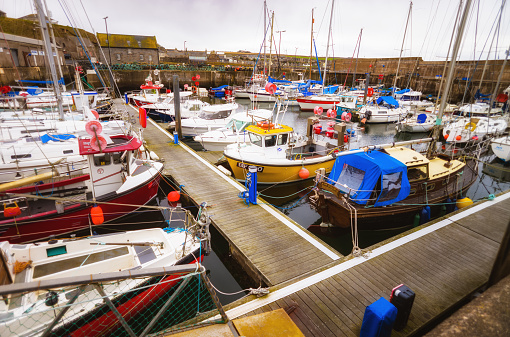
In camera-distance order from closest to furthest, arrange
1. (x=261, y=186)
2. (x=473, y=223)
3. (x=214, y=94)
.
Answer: (x=473, y=223), (x=261, y=186), (x=214, y=94)

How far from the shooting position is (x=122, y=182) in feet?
31.3

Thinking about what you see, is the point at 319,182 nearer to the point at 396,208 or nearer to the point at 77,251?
the point at 396,208

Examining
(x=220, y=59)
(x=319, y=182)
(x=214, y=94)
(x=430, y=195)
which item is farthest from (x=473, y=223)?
(x=220, y=59)

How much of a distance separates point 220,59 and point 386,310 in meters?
78.7

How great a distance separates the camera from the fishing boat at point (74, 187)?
25.9ft

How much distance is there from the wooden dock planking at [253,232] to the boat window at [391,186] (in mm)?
2898

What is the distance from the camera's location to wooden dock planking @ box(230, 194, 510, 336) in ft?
16.7

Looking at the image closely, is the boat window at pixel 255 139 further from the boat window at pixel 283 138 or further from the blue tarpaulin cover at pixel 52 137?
the blue tarpaulin cover at pixel 52 137

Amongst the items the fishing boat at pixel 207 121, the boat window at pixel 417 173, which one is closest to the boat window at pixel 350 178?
the boat window at pixel 417 173

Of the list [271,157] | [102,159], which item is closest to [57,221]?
[102,159]

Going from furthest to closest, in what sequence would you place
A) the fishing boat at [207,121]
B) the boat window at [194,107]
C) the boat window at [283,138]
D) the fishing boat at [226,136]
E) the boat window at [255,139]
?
1. the boat window at [194,107]
2. the fishing boat at [207,121]
3. the fishing boat at [226,136]
4. the boat window at [283,138]
5. the boat window at [255,139]

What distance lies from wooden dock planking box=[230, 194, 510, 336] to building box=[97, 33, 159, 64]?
178ft

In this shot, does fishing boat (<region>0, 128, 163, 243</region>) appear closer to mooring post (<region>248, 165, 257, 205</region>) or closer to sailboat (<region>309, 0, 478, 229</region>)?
mooring post (<region>248, 165, 257, 205</region>)

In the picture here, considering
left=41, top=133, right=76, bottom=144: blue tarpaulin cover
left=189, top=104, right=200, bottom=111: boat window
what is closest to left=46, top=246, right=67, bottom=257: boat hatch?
left=41, top=133, right=76, bottom=144: blue tarpaulin cover
